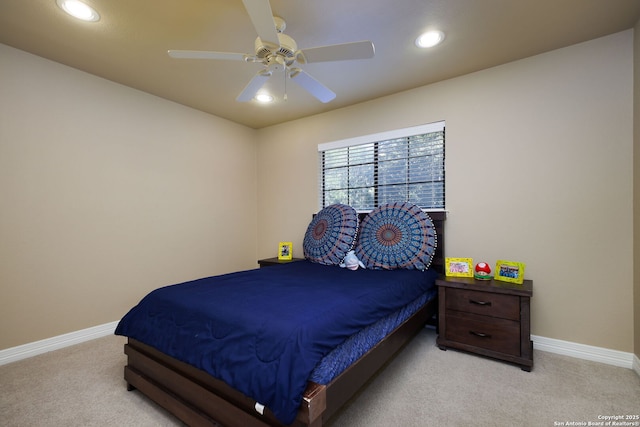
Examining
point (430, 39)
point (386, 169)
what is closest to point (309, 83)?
point (430, 39)

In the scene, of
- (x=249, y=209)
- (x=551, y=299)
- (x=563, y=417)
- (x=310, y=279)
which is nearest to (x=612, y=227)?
(x=551, y=299)

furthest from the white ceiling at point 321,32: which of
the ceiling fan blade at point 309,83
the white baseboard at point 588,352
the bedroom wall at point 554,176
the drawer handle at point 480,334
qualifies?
the white baseboard at point 588,352

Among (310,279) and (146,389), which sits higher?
(310,279)

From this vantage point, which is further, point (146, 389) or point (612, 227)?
point (612, 227)

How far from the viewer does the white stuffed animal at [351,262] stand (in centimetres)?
271

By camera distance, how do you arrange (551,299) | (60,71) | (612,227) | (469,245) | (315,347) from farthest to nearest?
(469,245), (60,71), (551,299), (612,227), (315,347)

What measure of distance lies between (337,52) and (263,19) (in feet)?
1.58

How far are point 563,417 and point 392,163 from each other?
2.37 meters

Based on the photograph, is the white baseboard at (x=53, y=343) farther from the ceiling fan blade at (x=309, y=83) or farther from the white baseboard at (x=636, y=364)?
the white baseboard at (x=636, y=364)

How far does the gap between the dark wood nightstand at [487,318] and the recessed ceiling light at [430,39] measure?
1857 mm

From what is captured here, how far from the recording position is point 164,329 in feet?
5.27

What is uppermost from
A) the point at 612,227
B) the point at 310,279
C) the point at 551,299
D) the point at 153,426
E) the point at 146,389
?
the point at 612,227

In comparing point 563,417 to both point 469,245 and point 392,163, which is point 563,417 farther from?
point 392,163

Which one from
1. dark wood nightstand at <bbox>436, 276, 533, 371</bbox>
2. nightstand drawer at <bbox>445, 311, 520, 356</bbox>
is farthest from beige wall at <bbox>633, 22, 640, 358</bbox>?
nightstand drawer at <bbox>445, 311, 520, 356</bbox>
